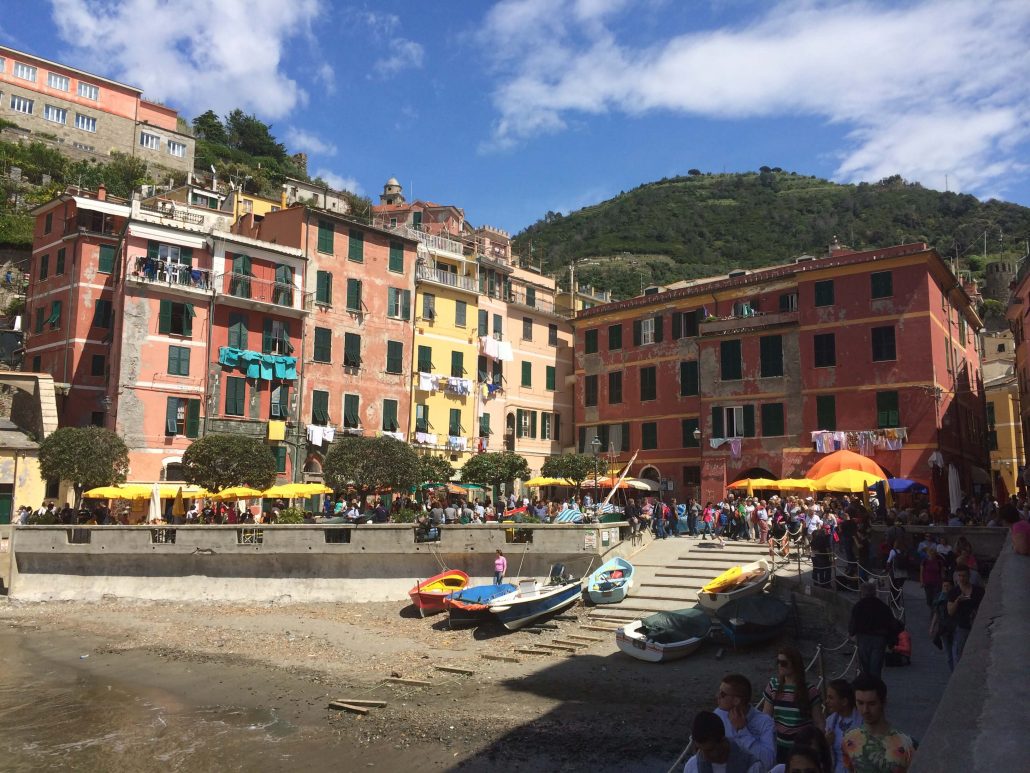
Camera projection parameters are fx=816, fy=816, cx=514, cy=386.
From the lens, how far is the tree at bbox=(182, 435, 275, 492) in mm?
31281

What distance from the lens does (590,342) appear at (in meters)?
50.3

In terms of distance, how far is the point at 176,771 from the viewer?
14805 millimetres

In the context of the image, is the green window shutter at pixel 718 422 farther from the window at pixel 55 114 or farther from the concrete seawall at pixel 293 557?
the window at pixel 55 114

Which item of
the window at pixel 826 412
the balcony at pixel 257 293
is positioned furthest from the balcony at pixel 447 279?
the window at pixel 826 412

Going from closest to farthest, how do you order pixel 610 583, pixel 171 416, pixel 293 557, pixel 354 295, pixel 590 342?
pixel 610 583
pixel 293 557
pixel 171 416
pixel 354 295
pixel 590 342

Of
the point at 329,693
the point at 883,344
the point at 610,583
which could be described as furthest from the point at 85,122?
the point at 329,693

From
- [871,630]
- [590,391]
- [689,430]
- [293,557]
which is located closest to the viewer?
[871,630]

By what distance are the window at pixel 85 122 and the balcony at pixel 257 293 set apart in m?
47.7

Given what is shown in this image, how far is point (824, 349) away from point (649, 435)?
36.0ft

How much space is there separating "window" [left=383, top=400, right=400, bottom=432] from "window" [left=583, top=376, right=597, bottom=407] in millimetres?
12215

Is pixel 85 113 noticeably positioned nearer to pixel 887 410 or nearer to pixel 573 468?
pixel 573 468

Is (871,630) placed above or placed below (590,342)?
below

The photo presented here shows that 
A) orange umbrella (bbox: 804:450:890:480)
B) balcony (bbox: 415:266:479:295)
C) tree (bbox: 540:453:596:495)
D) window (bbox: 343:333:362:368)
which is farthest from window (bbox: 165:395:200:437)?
orange umbrella (bbox: 804:450:890:480)

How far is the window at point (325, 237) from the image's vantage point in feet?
143
